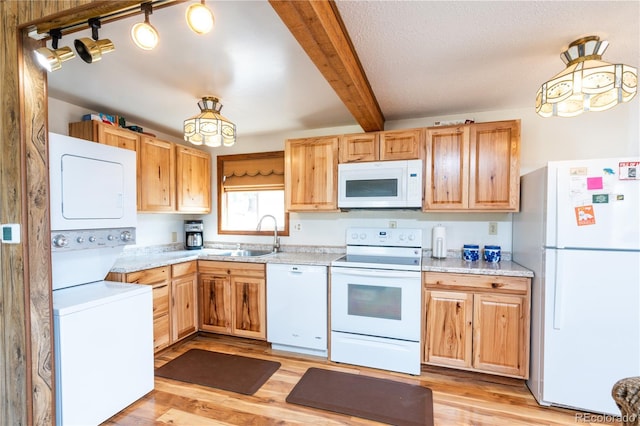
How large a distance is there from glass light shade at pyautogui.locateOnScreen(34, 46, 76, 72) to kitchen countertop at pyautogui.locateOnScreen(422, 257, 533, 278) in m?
2.66

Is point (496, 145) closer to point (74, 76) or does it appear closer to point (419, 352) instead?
point (419, 352)

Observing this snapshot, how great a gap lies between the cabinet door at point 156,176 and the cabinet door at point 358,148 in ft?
6.19

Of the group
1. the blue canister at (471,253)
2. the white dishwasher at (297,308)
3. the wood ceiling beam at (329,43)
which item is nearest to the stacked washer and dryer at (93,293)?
the white dishwasher at (297,308)

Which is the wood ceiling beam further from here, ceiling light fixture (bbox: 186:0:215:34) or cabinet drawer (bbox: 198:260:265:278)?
cabinet drawer (bbox: 198:260:265:278)

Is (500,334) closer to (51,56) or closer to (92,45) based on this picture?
(92,45)

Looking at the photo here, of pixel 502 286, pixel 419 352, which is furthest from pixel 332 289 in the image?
pixel 502 286

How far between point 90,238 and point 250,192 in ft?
6.78

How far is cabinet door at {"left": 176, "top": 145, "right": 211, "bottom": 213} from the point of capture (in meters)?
3.41

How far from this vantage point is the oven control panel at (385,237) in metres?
2.99

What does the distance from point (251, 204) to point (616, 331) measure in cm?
355

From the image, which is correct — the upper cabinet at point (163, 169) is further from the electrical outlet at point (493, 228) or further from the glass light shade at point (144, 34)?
the electrical outlet at point (493, 228)

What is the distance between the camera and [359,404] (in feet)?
6.85

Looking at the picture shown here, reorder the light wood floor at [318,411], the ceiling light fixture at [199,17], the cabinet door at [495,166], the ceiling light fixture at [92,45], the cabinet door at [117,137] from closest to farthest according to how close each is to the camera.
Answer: the ceiling light fixture at [199,17]
the ceiling light fixture at [92,45]
the light wood floor at [318,411]
the cabinet door at [495,166]
the cabinet door at [117,137]

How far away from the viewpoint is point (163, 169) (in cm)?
319
